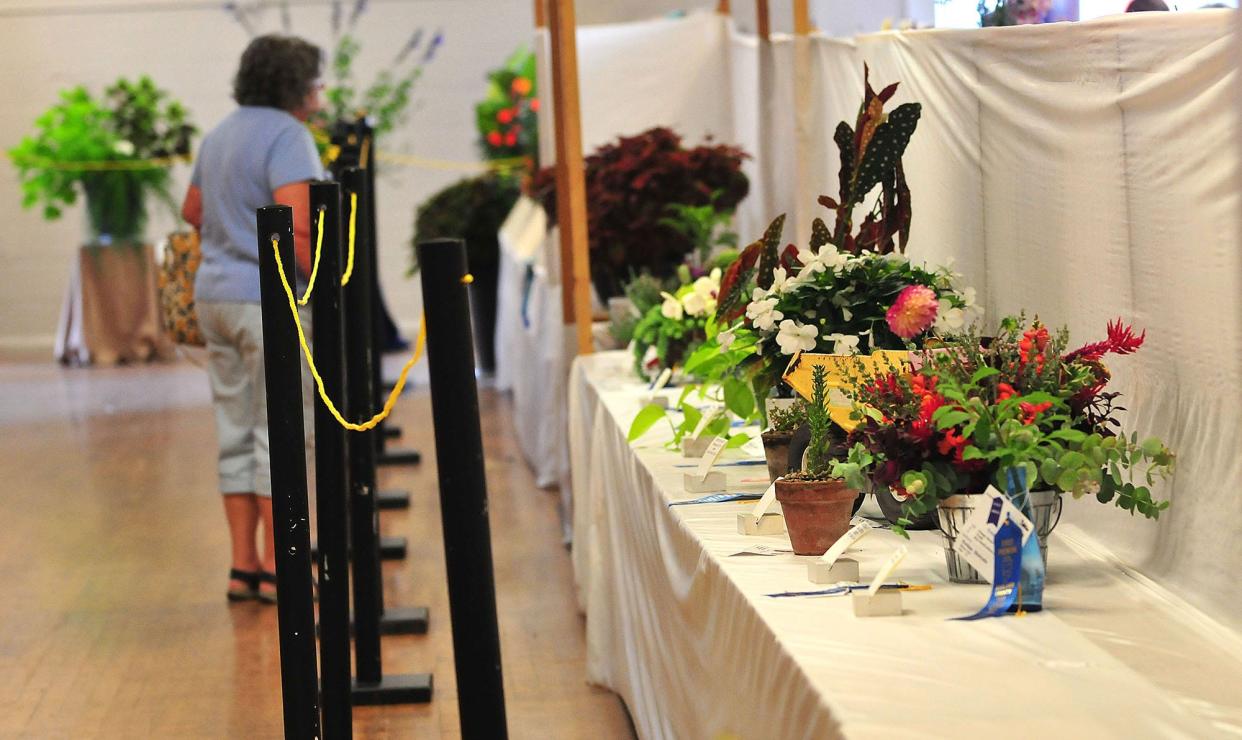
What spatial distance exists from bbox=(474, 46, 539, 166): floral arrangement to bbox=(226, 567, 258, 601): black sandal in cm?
443

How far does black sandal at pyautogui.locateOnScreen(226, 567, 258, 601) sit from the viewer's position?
439 centimetres

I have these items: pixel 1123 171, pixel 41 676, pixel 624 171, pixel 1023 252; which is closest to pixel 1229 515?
pixel 1123 171

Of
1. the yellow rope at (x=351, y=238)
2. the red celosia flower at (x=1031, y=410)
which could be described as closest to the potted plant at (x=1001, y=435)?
the red celosia flower at (x=1031, y=410)

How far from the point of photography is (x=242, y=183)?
407cm

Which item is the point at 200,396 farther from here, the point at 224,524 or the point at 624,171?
the point at 624,171

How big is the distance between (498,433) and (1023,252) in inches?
204

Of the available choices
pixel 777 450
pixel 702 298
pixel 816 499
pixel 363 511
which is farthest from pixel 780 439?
pixel 363 511

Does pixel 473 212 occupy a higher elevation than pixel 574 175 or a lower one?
lower

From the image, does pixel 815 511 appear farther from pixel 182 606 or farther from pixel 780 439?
pixel 182 606

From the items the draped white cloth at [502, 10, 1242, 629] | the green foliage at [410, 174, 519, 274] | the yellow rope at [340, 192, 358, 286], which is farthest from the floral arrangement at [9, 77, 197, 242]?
the draped white cloth at [502, 10, 1242, 629]

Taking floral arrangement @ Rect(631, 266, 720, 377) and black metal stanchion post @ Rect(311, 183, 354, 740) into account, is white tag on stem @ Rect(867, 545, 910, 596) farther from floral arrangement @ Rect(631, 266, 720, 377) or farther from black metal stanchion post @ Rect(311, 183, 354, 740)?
floral arrangement @ Rect(631, 266, 720, 377)

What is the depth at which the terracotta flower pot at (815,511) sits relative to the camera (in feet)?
6.33

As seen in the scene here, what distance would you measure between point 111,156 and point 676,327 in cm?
813

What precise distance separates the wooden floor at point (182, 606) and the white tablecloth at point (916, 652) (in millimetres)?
1061
